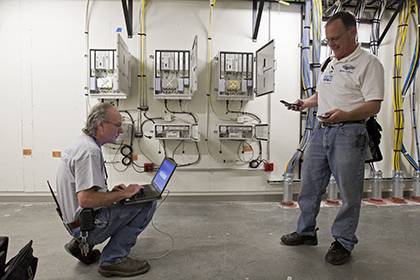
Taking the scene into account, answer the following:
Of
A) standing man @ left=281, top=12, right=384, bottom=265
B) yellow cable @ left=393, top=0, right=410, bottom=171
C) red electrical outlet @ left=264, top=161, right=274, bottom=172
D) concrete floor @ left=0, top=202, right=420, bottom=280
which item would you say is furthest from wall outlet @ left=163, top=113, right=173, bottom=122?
yellow cable @ left=393, top=0, right=410, bottom=171

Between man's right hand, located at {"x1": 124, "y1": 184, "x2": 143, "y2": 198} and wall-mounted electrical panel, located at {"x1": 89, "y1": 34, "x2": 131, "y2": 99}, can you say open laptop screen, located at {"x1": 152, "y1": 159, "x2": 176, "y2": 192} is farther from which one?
wall-mounted electrical panel, located at {"x1": 89, "y1": 34, "x2": 131, "y2": 99}

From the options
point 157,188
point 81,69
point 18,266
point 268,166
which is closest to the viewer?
point 18,266

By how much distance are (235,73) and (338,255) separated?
203 centimetres

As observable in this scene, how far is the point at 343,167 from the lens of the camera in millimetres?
1545

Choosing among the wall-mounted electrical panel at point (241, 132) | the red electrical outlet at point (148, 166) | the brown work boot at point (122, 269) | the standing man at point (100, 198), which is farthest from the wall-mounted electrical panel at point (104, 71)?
the brown work boot at point (122, 269)

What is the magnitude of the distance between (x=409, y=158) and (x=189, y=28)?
3.13 metres

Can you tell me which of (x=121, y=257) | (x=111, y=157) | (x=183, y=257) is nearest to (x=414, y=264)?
(x=183, y=257)

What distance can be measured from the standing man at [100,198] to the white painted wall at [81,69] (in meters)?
1.63

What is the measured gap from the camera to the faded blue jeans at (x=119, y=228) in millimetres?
1352

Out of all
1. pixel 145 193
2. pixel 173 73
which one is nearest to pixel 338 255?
pixel 145 193

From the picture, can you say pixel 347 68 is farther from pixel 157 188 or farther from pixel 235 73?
pixel 235 73

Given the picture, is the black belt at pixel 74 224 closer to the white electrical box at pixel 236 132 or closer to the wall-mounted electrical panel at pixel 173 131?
the wall-mounted electrical panel at pixel 173 131

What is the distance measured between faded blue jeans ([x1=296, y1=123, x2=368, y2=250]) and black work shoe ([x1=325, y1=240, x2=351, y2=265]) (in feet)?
0.12

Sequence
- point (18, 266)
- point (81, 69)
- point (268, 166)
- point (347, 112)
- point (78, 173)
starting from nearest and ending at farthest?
point (18, 266)
point (78, 173)
point (347, 112)
point (81, 69)
point (268, 166)
